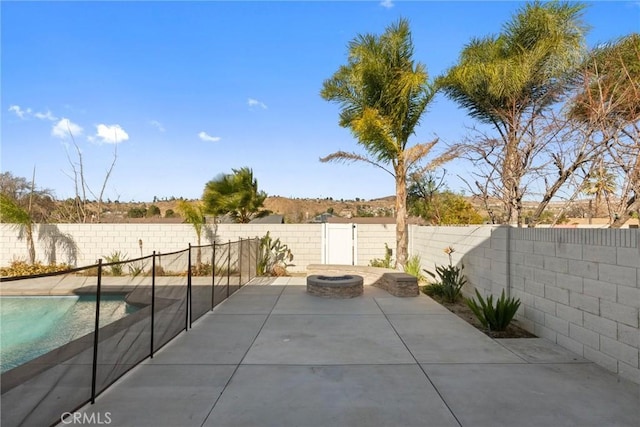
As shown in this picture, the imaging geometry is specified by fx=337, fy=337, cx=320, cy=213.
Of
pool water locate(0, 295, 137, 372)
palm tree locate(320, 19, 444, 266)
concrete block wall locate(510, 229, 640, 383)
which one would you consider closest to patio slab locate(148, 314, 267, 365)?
pool water locate(0, 295, 137, 372)

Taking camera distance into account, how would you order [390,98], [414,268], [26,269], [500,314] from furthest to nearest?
[26,269] < [414,268] < [390,98] < [500,314]

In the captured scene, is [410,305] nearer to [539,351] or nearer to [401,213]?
[539,351]

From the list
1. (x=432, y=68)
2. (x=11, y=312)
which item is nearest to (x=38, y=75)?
(x=11, y=312)

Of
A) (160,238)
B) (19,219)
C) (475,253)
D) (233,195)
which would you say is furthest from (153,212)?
(475,253)

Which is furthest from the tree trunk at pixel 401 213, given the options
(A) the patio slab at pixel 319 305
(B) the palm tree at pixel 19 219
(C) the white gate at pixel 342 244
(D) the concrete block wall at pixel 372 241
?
(B) the palm tree at pixel 19 219

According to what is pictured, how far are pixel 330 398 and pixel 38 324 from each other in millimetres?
2946

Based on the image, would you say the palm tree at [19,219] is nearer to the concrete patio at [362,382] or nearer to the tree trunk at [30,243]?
the tree trunk at [30,243]

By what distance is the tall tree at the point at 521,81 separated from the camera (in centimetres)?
908

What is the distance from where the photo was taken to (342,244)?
46.0 ft

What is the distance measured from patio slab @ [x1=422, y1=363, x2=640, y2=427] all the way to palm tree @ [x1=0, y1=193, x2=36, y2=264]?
15894 mm

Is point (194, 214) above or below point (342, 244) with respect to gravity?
above

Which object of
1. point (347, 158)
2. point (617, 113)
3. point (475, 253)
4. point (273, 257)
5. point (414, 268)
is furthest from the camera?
point (273, 257)

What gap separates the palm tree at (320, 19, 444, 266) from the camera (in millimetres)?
11156

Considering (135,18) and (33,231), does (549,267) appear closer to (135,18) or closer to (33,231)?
(135,18)
